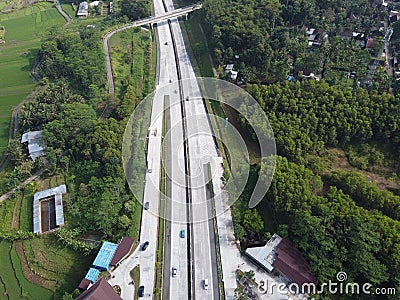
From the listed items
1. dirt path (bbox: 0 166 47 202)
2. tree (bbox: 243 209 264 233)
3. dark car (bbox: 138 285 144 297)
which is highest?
dirt path (bbox: 0 166 47 202)

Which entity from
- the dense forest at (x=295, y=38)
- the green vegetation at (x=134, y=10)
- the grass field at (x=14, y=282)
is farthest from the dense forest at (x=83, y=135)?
the dense forest at (x=295, y=38)

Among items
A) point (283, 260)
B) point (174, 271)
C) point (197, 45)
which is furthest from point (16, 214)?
point (197, 45)

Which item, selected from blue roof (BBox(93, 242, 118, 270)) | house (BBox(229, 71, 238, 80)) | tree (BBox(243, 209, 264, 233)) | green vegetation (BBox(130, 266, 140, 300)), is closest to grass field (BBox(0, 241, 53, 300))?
blue roof (BBox(93, 242, 118, 270))

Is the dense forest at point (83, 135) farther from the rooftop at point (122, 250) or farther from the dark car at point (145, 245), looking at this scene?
the dark car at point (145, 245)

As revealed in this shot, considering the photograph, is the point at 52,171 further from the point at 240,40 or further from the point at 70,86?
the point at 240,40

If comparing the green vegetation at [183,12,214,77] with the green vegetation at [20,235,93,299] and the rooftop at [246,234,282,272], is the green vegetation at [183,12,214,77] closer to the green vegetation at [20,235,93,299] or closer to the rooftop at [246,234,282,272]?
the rooftop at [246,234,282,272]
